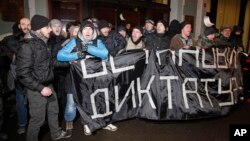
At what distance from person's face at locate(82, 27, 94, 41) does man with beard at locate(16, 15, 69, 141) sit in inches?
21.5

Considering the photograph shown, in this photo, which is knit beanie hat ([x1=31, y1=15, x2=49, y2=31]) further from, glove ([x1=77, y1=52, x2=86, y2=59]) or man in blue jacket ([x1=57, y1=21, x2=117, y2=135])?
glove ([x1=77, y1=52, x2=86, y2=59])

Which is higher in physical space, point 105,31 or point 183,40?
point 105,31

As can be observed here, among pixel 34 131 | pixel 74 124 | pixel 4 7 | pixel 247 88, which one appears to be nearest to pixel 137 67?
pixel 74 124

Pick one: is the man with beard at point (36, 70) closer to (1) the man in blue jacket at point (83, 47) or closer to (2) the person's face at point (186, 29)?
(1) the man in blue jacket at point (83, 47)

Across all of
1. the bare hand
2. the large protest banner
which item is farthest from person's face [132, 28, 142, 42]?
the bare hand

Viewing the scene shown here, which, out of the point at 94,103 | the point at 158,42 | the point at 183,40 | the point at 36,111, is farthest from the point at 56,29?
the point at 183,40

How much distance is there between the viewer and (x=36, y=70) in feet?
10.3

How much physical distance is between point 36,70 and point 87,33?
2.99 feet

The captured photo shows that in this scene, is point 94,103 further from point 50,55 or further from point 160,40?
point 160,40

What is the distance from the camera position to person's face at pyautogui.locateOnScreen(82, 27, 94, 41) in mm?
3582

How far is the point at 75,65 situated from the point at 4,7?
2494 mm

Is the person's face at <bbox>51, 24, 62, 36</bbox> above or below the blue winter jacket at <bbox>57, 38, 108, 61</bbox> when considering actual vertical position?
above

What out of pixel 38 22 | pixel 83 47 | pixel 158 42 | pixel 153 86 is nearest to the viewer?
pixel 38 22

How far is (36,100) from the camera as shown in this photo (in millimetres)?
3170
